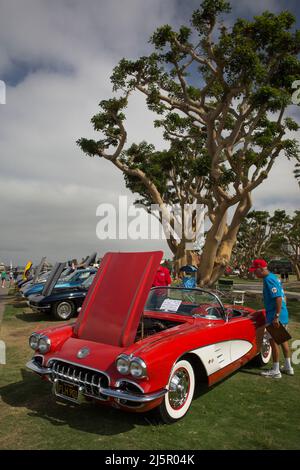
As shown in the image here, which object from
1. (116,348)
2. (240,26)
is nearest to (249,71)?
(240,26)

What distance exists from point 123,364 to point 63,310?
798 cm

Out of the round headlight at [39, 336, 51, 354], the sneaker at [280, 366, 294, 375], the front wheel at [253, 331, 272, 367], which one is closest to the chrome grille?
the round headlight at [39, 336, 51, 354]

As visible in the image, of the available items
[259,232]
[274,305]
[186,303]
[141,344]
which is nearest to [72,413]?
[141,344]

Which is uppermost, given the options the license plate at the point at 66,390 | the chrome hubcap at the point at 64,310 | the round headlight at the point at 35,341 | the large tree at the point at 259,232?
the large tree at the point at 259,232

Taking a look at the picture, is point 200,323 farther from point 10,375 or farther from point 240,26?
point 240,26

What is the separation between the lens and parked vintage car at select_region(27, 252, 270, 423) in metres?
3.51

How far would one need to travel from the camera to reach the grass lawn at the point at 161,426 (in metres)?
3.38

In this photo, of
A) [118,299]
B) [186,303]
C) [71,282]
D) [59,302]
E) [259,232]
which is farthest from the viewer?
[259,232]

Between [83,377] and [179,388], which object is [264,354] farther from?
[83,377]

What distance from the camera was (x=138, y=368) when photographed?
3.44 metres

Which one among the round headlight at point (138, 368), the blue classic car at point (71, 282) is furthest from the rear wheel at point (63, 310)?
the round headlight at point (138, 368)

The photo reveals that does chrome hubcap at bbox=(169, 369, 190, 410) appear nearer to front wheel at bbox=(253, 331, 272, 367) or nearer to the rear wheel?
front wheel at bbox=(253, 331, 272, 367)

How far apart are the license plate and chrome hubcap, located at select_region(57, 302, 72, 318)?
724 cm

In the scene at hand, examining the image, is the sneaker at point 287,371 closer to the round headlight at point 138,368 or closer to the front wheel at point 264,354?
the front wheel at point 264,354
